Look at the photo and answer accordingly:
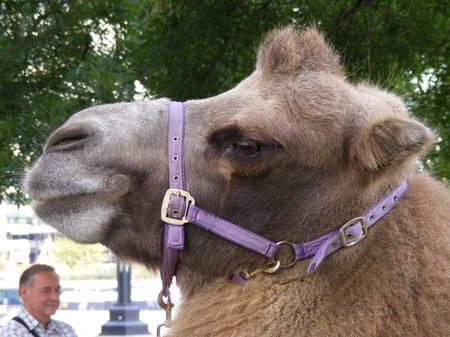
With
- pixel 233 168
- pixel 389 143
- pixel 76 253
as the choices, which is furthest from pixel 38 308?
pixel 76 253

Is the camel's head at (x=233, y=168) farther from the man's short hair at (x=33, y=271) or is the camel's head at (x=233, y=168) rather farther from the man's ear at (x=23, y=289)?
the man's short hair at (x=33, y=271)

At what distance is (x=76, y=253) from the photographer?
34.8 metres

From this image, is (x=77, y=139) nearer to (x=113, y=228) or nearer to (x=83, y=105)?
(x=113, y=228)

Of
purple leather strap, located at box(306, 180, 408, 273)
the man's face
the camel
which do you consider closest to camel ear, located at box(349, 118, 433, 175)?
the camel

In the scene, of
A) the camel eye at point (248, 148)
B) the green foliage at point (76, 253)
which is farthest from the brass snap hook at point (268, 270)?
the green foliage at point (76, 253)

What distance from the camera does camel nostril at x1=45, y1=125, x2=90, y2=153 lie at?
2.77 metres

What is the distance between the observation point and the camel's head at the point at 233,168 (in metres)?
2.72

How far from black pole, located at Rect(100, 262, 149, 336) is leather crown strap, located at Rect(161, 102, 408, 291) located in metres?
9.75

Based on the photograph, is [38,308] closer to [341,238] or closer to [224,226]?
[224,226]

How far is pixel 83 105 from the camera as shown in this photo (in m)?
5.23

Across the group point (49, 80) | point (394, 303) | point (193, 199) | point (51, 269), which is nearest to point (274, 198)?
point (193, 199)

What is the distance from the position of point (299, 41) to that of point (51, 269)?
13.4 feet

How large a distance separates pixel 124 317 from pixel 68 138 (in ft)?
35.2

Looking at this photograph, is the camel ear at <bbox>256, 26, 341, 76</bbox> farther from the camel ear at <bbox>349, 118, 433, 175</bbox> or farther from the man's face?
the man's face
